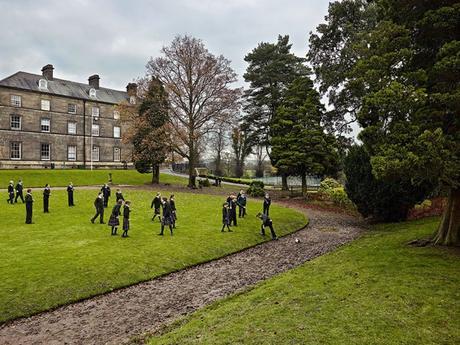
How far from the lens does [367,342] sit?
7000 millimetres

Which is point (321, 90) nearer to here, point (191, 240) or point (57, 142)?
point (191, 240)

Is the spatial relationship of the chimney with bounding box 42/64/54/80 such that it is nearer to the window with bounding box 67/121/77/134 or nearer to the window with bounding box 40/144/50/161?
the window with bounding box 67/121/77/134

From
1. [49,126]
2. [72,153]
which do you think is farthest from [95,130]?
[49,126]

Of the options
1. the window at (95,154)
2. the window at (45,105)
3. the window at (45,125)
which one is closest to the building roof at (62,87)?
the window at (45,105)

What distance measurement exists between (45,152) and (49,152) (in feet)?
1.78

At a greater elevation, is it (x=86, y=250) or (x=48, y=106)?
(x=48, y=106)

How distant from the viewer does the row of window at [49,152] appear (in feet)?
156

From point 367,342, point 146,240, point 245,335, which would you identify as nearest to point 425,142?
point 367,342

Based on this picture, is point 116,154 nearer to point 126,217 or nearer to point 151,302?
point 126,217

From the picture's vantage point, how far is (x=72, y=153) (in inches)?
2106

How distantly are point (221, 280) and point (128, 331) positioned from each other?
4.60 metres

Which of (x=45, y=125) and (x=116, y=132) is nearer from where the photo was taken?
(x=45, y=125)

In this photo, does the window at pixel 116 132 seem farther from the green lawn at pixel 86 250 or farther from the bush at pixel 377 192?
the bush at pixel 377 192

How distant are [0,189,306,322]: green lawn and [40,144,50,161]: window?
94.5ft
